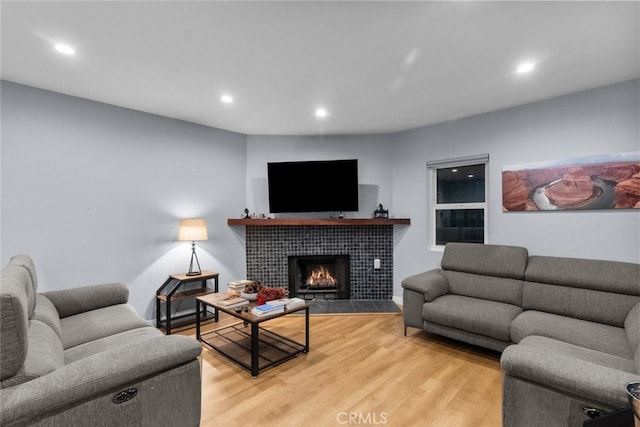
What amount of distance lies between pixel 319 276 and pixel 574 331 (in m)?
2.97

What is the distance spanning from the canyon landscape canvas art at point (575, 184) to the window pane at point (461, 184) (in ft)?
1.11

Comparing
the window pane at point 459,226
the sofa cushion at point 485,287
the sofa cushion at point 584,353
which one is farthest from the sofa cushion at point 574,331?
the window pane at point 459,226

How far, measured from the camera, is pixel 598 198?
8.77 ft

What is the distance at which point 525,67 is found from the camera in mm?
2303

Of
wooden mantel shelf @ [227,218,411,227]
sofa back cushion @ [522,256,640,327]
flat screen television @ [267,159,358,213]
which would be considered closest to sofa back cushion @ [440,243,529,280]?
sofa back cushion @ [522,256,640,327]

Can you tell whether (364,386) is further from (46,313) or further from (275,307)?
(46,313)

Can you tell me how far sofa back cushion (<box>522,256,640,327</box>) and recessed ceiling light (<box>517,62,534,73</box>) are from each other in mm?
1731

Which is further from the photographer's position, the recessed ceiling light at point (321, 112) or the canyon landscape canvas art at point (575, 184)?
the recessed ceiling light at point (321, 112)

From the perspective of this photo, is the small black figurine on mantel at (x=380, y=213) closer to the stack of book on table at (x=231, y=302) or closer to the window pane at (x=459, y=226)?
the window pane at (x=459, y=226)

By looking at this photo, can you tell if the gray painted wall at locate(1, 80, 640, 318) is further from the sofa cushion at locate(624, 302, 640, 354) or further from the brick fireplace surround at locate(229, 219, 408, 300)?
the sofa cushion at locate(624, 302, 640, 354)

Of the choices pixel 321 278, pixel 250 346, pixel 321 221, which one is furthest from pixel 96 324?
pixel 321 278

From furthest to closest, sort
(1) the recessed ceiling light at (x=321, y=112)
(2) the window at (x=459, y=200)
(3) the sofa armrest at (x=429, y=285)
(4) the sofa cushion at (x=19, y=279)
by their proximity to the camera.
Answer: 1. (2) the window at (x=459, y=200)
2. (1) the recessed ceiling light at (x=321, y=112)
3. (3) the sofa armrest at (x=429, y=285)
4. (4) the sofa cushion at (x=19, y=279)

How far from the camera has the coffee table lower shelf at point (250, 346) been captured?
2.44m

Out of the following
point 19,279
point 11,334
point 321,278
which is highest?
point 19,279
